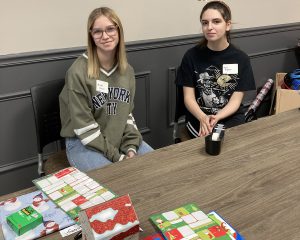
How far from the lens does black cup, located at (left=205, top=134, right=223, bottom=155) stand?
1371 mm

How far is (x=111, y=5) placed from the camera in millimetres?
2254

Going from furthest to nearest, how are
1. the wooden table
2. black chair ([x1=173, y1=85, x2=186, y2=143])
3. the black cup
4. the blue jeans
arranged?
black chair ([x1=173, y1=85, x2=186, y2=143]), the blue jeans, the black cup, the wooden table

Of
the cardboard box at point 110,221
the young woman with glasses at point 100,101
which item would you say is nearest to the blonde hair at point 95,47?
the young woman with glasses at point 100,101

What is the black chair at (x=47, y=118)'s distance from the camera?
5.96ft

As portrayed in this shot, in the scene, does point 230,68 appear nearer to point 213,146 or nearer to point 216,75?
point 216,75

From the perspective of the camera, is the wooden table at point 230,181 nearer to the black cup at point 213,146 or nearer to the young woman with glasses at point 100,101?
the black cup at point 213,146

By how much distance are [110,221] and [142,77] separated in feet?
6.11

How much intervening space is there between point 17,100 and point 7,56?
0.90 feet

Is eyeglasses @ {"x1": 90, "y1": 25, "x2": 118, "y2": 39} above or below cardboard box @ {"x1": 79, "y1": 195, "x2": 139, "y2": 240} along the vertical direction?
above

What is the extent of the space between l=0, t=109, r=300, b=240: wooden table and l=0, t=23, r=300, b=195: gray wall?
1.09 m

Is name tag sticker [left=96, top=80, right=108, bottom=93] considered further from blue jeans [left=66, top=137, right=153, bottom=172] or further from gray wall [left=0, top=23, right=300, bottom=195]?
gray wall [left=0, top=23, right=300, bottom=195]

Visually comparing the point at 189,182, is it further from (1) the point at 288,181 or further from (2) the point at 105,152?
(2) the point at 105,152

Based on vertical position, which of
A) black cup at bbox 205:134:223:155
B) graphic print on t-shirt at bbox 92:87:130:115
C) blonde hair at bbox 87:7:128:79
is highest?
blonde hair at bbox 87:7:128:79

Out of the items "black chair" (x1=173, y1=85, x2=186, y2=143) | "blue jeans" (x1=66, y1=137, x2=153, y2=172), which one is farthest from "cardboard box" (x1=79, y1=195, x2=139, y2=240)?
"black chair" (x1=173, y1=85, x2=186, y2=143)
